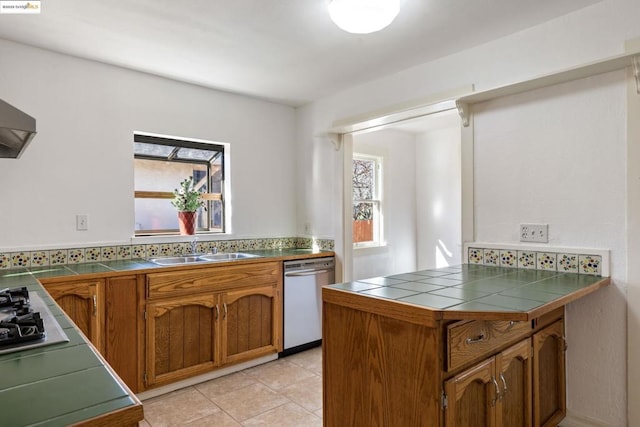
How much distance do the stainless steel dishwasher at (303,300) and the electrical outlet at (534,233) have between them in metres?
1.69

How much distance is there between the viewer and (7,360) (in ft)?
3.12

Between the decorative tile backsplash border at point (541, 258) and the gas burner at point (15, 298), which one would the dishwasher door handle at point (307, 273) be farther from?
the gas burner at point (15, 298)

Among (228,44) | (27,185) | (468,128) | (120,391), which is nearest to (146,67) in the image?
(228,44)

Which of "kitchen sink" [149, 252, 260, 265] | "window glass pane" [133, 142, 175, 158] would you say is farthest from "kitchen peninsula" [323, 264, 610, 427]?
"window glass pane" [133, 142, 175, 158]

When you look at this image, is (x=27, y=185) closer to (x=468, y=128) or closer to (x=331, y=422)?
(x=331, y=422)

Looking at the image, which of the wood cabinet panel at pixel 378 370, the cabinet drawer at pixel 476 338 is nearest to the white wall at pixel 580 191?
the cabinet drawer at pixel 476 338

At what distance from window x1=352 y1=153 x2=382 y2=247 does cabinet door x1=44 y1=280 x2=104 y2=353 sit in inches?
118

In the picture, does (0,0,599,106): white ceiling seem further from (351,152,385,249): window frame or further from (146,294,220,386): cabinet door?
(351,152,385,249): window frame

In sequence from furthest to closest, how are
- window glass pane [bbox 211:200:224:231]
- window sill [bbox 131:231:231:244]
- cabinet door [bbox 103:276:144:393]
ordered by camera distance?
window glass pane [bbox 211:200:224:231]
window sill [bbox 131:231:231:244]
cabinet door [bbox 103:276:144:393]

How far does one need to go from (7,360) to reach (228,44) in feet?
6.97

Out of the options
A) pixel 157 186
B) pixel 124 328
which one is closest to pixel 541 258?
pixel 124 328

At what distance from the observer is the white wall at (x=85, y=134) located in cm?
249

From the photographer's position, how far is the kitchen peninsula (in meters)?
1.39

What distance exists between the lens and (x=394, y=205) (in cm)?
503
